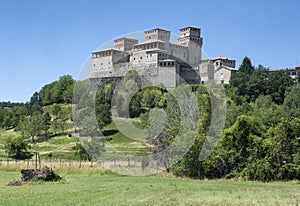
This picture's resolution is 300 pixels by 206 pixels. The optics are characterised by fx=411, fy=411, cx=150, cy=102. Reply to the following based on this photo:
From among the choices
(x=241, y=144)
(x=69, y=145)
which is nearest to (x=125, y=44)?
(x=69, y=145)

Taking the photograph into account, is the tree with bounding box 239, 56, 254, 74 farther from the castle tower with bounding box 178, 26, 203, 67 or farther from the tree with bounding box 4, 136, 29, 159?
the tree with bounding box 4, 136, 29, 159

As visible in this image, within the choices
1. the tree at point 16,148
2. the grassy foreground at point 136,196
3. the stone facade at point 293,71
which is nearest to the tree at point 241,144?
the grassy foreground at point 136,196

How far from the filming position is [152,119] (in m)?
32.2

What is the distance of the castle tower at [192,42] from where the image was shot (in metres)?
89.5

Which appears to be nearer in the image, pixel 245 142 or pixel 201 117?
pixel 245 142

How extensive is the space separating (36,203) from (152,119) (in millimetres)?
19520

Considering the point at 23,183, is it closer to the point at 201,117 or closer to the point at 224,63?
the point at 201,117

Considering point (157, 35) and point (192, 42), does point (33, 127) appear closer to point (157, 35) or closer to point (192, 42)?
point (157, 35)

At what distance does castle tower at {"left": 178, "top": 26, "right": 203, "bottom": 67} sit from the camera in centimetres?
8950

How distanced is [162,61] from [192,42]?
46.1ft

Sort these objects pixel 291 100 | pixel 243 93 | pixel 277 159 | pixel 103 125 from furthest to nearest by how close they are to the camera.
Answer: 1. pixel 243 93
2. pixel 291 100
3. pixel 103 125
4. pixel 277 159

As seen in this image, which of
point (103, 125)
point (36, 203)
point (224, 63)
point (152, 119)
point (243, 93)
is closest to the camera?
point (36, 203)

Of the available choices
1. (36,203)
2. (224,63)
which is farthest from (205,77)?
(36,203)

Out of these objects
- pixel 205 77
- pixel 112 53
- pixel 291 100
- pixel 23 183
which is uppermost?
pixel 112 53
